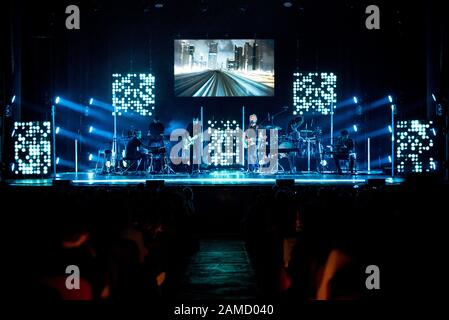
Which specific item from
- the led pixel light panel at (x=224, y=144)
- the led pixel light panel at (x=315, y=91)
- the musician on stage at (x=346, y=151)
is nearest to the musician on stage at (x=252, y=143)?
the led pixel light panel at (x=224, y=144)

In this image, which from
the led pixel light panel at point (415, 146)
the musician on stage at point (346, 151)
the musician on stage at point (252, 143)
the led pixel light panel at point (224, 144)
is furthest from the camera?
the led pixel light panel at point (224, 144)

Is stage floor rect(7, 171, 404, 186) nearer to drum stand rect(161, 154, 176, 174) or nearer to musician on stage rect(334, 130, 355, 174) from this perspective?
musician on stage rect(334, 130, 355, 174)

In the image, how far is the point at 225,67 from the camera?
14.1 meters

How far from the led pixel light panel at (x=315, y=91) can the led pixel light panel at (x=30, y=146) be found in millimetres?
6446

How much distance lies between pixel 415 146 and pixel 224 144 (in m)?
4.82

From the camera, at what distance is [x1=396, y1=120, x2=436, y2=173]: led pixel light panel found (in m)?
11.1

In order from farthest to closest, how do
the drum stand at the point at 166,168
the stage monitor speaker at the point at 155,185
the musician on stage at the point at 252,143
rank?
the drum stand at the point at 166,168, the musician on stage at the point at 252,143, the stage monitor speaker at the point at 155,185

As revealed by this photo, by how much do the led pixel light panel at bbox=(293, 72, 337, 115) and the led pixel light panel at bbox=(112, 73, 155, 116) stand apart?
372 centimetres

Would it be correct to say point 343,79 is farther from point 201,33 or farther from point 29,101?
point 29,101

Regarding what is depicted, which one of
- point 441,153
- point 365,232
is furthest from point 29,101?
point 365,232

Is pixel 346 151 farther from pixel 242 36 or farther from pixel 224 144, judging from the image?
pixel 242 36

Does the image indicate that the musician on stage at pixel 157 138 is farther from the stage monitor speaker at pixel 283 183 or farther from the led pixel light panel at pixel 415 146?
the stage monitor speaker at pixel 283 183

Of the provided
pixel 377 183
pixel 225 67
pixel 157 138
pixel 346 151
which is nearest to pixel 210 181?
pixel 157 138

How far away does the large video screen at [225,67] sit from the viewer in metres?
14.1
